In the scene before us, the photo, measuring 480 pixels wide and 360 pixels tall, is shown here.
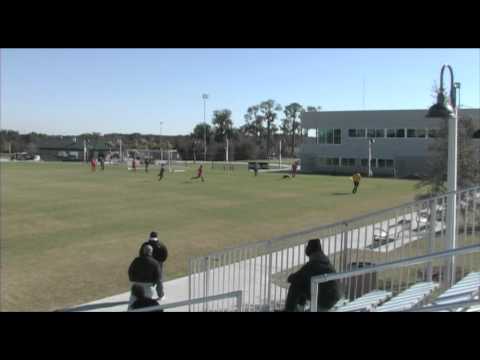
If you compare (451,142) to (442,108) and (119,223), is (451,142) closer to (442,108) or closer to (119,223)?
(442,108)

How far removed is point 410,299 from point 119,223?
14.7 metres

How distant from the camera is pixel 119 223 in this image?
18703 mm

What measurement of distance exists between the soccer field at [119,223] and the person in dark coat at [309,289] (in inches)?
216

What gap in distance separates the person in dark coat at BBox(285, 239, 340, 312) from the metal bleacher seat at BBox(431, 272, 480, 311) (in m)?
0.98

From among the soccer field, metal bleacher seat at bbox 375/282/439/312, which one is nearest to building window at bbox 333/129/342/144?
the soccer field

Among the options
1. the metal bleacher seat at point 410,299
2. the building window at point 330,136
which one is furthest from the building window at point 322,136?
the metal bleacher seat at point 410,299

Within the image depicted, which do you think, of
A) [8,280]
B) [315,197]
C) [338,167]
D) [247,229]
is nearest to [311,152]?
[338,167]

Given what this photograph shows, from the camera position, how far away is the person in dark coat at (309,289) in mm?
5207

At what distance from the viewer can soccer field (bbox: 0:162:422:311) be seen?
10680 millimetres

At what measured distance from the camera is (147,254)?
826 cm

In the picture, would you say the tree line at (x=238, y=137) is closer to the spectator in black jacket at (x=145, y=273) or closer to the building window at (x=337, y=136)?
the building window at (x=337, y=136)
